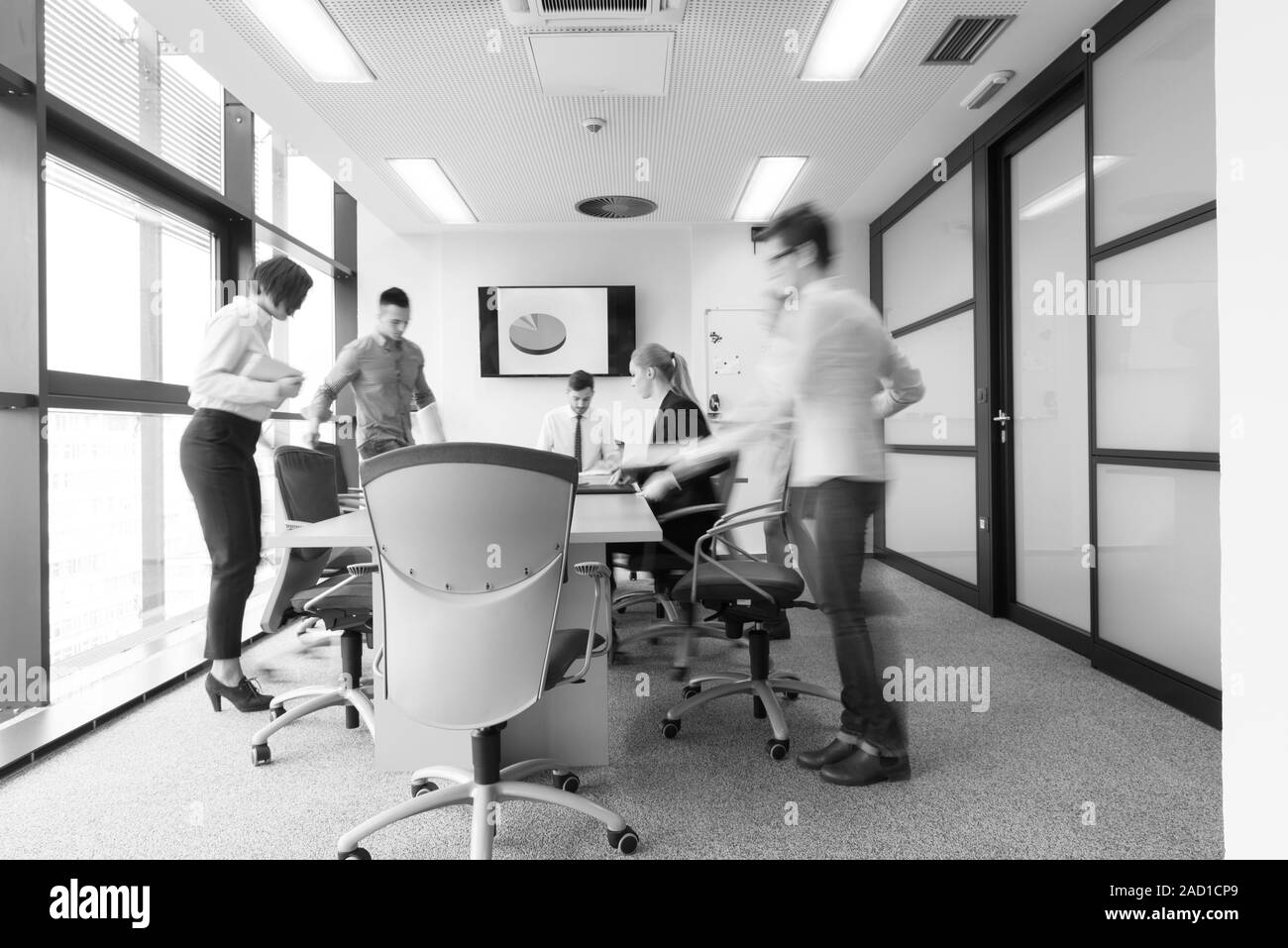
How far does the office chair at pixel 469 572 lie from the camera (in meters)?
1.43

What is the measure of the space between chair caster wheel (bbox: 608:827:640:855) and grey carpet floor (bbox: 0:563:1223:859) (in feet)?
0.12

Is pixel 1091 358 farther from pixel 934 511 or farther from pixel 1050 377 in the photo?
pixel 934 511

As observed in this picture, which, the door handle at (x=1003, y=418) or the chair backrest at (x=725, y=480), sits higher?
the door handle at (x=1003, y=418)

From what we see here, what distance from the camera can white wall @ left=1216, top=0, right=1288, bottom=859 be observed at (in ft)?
3.31

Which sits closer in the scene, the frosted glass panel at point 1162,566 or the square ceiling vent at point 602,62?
the frosted glass panel at point 1162,566

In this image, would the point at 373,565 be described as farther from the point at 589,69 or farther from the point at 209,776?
the point at 589,69

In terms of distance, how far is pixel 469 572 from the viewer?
58.2 inches

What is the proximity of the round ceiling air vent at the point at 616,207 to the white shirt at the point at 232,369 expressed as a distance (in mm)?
3138

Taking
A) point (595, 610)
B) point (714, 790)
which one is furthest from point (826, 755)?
point (595, 610)

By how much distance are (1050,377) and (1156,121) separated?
48.1 inches

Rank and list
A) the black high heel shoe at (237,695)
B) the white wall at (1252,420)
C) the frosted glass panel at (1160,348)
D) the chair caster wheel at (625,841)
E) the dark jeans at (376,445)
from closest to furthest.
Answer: the white wall at (1252,420) → the chair caster wheel at (625,841) → the frosted glass panel at (1160,348) → the black high heel shoe at (237,695) → the dark jeans at (376,445)

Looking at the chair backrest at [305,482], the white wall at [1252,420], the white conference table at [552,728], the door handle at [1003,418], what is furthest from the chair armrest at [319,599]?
the door handle at [1003,418]

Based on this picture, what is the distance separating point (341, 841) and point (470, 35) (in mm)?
3064

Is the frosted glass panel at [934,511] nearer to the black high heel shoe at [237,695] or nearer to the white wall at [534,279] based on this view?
the white wall at [534,279]
